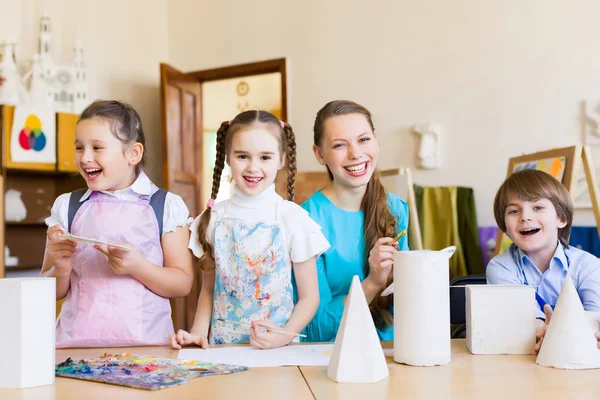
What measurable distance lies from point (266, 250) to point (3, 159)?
9.42 feet

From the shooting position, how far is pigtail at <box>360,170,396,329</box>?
5.59ft

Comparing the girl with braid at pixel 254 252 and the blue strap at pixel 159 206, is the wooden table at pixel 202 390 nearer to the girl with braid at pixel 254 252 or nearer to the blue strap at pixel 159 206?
the girl with braid at pixel 254 252

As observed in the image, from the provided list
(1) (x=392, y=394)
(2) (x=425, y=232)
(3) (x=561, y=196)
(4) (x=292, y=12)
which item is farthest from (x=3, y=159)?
(1) (x=392, y=394)

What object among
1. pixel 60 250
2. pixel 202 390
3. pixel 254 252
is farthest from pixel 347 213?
pixel 202 390

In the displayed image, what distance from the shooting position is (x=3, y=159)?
3.88 meters

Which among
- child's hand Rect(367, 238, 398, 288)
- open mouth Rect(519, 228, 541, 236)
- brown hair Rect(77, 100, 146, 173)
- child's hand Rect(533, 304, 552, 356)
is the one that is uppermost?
brown hair Rect(77, 100, 146, 173)

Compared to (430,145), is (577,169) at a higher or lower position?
lower

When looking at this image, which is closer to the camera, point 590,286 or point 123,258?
point 123,258

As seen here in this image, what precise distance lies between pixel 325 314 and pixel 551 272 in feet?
1.84

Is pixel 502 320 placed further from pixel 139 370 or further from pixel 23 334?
pixel 23 334

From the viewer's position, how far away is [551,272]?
1625 millimetres

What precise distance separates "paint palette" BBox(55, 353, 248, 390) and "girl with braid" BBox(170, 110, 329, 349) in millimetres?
343

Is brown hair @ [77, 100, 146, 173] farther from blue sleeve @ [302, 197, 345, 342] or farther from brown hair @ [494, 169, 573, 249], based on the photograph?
brown hair @ [494, 169, 573, 249]

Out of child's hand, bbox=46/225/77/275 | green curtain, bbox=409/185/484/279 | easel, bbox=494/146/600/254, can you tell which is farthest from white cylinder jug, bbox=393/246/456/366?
green curtain, bbox=409/185/484/279
